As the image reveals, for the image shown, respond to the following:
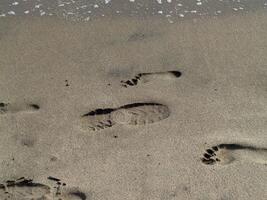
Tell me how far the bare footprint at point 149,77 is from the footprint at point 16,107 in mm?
858

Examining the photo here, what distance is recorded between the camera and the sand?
3.80 meters

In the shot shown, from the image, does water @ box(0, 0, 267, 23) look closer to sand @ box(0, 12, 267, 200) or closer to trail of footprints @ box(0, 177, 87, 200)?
sand @ box(0, 12, 267, 200)

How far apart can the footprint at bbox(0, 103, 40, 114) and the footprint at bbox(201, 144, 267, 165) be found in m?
1.59

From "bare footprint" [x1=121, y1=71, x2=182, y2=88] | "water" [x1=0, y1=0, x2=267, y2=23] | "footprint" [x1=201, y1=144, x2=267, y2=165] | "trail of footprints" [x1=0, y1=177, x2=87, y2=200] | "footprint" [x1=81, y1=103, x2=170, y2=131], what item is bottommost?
"trail of footprints" [x1=0, y1=177, x2=87, y2=200]

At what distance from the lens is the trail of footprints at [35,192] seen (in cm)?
373

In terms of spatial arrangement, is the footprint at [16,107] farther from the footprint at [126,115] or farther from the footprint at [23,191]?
the footprint at [23,191]

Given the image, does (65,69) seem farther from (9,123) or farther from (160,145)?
(160,145)

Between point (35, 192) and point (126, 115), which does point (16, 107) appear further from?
point (126, 115)

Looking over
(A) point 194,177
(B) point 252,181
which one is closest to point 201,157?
(A) point 194,177

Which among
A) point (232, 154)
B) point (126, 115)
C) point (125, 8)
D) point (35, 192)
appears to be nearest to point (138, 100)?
point (126, 115)

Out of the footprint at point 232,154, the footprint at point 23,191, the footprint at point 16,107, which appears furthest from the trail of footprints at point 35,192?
the footprint at point 232,154

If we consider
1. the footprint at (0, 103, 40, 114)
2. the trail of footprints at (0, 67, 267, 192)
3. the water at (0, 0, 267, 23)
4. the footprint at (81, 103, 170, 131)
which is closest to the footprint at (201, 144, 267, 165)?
the trail of footprints at (0, 67, 267, 192)

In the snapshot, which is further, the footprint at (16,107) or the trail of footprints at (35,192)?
the footprint at (16,107)

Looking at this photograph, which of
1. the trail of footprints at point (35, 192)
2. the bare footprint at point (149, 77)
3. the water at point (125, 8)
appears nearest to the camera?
the trail of footprints at point (35, 192)
